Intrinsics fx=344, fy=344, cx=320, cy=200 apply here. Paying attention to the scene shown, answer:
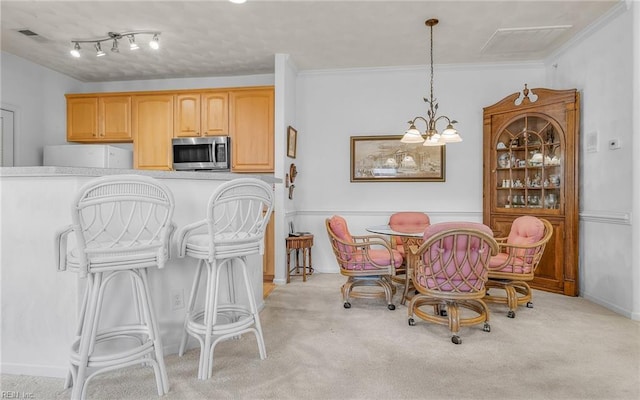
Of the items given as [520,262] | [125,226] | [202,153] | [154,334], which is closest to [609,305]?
[520,262]

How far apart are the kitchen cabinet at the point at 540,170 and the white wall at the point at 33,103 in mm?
5750

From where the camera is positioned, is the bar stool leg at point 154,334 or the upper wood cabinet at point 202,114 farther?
the upper wood cabinet at point 202,114

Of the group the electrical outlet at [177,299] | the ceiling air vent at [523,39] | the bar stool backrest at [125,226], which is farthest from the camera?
the ceiling air vent at [523,39]

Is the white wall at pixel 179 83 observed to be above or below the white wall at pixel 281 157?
above

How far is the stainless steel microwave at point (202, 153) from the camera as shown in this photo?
14.8 ft

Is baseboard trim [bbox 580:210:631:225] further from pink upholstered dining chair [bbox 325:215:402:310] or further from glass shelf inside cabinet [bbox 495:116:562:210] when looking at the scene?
pink upholstered dining chair [bbox 325:215:402:310]

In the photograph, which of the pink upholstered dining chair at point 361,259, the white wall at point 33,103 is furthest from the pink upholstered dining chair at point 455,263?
the white wall at point 33,103

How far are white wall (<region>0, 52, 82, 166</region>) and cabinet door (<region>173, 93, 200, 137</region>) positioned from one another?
170 centimetres

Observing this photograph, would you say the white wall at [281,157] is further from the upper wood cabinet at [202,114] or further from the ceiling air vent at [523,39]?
the ceiling air vent at [523,39]

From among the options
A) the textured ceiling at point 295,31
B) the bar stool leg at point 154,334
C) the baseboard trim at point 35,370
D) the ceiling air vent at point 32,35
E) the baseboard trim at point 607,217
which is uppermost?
the textured ceiling at point 295,31

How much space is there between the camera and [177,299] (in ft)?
7.52

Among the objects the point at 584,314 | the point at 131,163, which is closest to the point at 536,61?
the point at 584,314

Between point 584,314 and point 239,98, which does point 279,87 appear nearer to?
point 239,98

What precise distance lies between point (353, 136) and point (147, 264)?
11.5 feet
